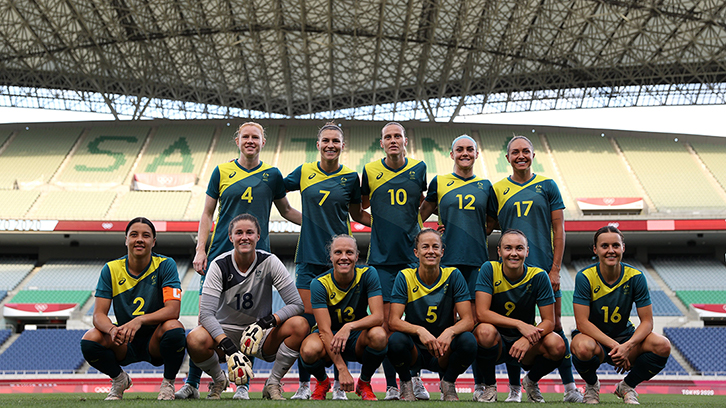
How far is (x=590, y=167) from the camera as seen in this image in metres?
27.8

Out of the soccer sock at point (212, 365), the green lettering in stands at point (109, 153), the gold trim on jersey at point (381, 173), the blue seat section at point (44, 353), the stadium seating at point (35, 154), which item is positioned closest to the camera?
the soccer sock at point (212, 365)

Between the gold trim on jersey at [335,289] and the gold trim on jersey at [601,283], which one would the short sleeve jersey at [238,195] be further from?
the gold trim on jersey at [601,283]

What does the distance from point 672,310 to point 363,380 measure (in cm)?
1875

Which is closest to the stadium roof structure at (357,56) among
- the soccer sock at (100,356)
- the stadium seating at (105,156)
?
the stadium seating at (105,156)

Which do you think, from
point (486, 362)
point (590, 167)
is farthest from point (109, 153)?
point (486, 362)

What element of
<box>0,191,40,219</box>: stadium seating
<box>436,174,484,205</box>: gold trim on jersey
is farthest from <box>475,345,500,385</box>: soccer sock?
<box>0,191,40,219</box>: stadium seating

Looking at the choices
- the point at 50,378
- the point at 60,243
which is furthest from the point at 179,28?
the point at 50,378

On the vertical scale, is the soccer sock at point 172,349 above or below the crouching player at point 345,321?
below

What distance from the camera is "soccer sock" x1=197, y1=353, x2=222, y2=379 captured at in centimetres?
472

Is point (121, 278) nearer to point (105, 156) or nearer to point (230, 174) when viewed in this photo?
point (230, 174)

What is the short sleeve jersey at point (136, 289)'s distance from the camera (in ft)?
15.7

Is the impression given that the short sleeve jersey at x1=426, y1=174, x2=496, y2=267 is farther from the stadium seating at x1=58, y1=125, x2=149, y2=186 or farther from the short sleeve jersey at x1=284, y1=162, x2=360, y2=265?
the stadium seating at x1=58, y1=125, x2=149, y2=186

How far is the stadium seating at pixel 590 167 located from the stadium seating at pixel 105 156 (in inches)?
854

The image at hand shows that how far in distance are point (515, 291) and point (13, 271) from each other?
2463cm
